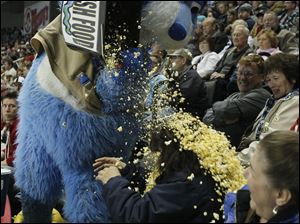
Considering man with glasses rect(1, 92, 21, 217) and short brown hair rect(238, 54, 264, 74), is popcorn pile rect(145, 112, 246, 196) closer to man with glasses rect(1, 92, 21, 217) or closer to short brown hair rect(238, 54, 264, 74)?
short brown hair rect(238, 54, 264, 74)

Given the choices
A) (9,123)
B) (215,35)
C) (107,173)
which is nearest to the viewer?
(107,173)

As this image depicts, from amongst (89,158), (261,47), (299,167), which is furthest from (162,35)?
(261,47)

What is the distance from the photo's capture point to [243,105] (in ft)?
9.95

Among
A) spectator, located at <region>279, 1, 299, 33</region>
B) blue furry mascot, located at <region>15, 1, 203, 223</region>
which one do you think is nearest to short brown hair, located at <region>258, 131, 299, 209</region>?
blue furry mascot, located at <region>15, 1, 203, 223</region>

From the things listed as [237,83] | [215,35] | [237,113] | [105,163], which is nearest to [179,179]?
[105,163]

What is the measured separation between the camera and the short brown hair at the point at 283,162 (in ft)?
4.24

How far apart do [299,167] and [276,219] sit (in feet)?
0.46

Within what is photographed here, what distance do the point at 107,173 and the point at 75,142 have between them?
178 millimetres

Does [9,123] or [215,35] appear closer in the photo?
[9,123]

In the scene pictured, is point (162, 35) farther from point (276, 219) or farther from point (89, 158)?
point (276, 219)

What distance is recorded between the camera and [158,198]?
4.91ft

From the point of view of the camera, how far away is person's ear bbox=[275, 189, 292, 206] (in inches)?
51.1

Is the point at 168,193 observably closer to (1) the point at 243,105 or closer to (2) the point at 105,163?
(2) the point at 105,163

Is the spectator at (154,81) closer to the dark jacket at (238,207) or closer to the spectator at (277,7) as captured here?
the dark jacket at (238,207)
